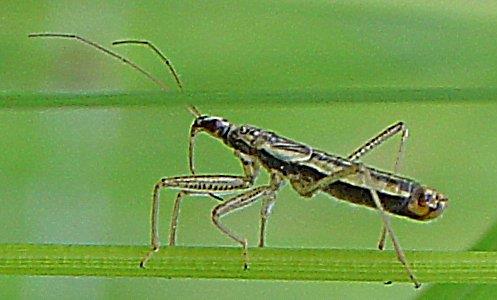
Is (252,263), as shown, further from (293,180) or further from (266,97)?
(293,180)

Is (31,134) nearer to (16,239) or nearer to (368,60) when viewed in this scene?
(16,239)

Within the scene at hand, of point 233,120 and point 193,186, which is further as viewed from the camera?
point 233,120

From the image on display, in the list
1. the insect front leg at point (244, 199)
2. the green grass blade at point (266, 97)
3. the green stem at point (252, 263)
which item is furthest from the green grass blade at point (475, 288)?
the insect front leg at point (244, 199)

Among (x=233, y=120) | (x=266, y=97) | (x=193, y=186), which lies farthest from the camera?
(x=233, y=120)

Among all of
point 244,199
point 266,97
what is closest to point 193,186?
point 244,199

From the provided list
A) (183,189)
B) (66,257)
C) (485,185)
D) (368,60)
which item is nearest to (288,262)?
(66,257)

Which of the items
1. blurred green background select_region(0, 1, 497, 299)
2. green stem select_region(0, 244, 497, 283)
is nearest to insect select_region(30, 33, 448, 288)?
green stem select_region(0, 244, 497, 283)

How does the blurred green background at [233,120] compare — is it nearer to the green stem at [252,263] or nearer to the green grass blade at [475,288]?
the green grass blade at [475,288]
